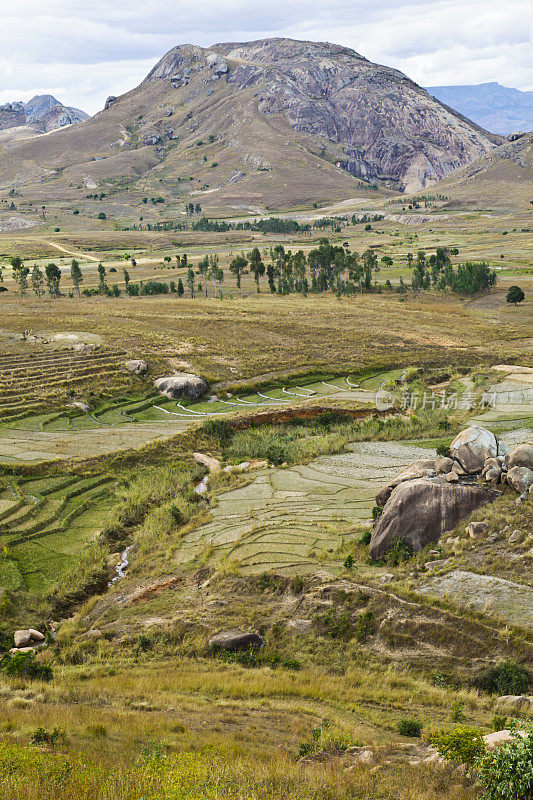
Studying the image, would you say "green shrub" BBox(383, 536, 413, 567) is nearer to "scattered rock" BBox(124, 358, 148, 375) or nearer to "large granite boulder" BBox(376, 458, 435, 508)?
"large granite boulder" BBox(376, 458, 435, 508)

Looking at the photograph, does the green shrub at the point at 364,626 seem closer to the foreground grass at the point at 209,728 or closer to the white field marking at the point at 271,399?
the foreground grass at the point at 209,728

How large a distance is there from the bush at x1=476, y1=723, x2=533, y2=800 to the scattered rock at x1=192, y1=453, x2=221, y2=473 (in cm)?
3361

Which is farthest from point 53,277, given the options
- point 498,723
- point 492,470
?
point 498,723

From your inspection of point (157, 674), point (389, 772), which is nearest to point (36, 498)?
point (157, 674)

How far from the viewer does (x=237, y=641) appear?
2327 cm

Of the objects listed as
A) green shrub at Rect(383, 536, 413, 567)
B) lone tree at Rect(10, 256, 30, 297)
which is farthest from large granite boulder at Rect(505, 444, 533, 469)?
lone tree at Rect(10, 256, 30, 297)

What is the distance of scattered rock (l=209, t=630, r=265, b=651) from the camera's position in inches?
914

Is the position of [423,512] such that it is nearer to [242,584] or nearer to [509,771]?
[242,584]

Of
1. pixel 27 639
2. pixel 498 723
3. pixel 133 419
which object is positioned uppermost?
pixel 133 419

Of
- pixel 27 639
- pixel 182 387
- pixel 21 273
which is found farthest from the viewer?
pixel 21 273

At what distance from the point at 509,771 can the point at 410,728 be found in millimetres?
5138

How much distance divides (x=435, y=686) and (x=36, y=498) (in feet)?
95.0

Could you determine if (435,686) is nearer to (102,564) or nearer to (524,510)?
(524,510)

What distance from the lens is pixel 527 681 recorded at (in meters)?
19.4
